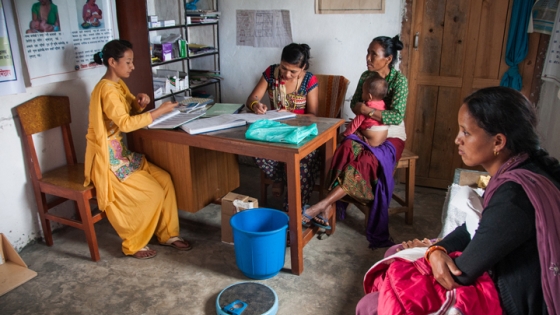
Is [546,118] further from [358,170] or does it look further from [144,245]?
[144,245]

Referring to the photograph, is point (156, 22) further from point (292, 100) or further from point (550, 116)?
point (550, 116)

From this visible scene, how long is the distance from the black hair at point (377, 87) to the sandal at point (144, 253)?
66.6 inches

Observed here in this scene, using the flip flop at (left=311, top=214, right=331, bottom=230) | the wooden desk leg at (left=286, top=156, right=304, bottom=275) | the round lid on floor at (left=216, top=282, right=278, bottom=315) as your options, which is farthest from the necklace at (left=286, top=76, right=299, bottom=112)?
the round lid on floor at (left=216, top=282, right=278, bottom=315)

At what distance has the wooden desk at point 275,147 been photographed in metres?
2.29

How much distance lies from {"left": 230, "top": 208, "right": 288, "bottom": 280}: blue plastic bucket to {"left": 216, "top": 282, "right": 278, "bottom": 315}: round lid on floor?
0.31 ft

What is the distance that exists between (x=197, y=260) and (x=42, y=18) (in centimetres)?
174

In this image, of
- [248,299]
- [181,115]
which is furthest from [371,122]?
[248,299]

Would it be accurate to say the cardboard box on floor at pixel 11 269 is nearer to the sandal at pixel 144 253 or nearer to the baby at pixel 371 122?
the sandal at pixel 144 253

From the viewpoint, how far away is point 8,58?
252cm

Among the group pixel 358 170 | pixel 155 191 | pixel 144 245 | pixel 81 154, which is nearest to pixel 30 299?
pixel 144 245

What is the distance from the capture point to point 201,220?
3.22m

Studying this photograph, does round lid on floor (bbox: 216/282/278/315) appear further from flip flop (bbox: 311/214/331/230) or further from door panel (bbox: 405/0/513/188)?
door panel (bbox: 405/0/513/188)

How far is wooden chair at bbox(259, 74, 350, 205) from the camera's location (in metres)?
3.31

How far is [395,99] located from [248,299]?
62.1 inches
